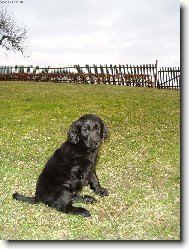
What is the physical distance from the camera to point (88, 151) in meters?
8.30

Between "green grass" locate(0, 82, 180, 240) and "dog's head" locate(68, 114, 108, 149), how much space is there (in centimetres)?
136

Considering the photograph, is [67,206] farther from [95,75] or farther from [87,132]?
[95,75]

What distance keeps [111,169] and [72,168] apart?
107 inches

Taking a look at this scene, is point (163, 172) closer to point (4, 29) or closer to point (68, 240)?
point (68, 240)

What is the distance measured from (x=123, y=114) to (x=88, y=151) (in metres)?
8.96

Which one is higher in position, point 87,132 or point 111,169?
point 87,132

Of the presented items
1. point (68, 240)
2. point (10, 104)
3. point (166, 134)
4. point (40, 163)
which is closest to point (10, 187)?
point (40, 163)

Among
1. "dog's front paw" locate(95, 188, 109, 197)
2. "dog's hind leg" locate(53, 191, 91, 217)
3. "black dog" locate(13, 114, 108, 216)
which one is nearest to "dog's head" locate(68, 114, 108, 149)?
"black dog" locate(13, 114, 108, 216)

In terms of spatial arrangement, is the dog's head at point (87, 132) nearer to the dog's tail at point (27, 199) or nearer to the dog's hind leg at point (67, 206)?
the dog's hind leg at point (67, 206)

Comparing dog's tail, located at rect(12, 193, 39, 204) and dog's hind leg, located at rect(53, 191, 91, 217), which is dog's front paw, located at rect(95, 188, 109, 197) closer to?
dog's hind leg, located at rect(53, 191, 91, 217)

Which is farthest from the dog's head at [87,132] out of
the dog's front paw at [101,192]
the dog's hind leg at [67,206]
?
the dog's front paw at [101,192]

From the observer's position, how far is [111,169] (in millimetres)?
10734

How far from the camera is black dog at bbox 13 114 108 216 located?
7926mm

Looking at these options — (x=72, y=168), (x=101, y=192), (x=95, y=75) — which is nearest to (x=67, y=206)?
(x=72, y=168)
